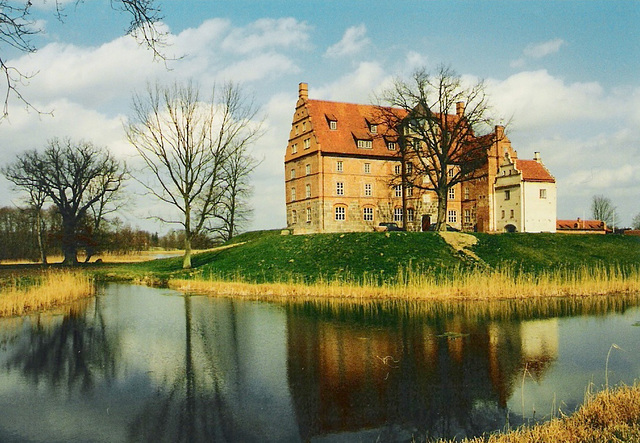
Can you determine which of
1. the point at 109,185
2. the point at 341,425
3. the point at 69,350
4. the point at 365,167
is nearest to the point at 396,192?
the point at 365,167

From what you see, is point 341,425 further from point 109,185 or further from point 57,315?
point 109,185

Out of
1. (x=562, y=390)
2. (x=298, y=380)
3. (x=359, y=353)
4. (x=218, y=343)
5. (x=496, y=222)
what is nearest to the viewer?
(x=562, y=390)

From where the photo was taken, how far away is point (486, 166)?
51.3 meters

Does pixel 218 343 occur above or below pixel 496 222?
below

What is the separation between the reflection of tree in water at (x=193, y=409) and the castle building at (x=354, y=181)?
34.6 metres

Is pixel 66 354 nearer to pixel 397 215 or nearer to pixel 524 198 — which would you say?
pixel 397 215

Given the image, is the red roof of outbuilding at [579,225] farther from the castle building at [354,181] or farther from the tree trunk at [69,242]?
the tree trunk at [69,242]

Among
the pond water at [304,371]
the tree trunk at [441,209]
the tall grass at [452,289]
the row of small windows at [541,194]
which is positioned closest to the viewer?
the pond water at [304,371]

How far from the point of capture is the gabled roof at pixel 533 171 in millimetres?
48906

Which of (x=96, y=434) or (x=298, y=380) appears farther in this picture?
(x=298, y=380)

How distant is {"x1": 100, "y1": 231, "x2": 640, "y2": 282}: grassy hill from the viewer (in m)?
26.8

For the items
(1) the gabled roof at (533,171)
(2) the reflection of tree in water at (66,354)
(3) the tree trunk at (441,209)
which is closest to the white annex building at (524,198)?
(1) the gabled roof at (533,171)

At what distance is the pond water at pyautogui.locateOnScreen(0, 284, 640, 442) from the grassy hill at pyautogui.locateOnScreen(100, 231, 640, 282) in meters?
9.55

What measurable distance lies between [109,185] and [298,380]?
156ft
